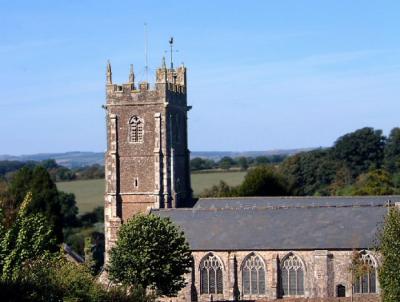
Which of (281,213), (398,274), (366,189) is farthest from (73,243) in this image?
(398,274)

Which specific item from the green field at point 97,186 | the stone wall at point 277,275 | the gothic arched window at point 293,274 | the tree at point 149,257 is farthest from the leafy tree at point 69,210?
the tree at point 149,257

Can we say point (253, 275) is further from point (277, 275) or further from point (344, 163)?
point (344, 163)

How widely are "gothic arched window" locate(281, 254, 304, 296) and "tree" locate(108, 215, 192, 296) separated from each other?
7586mm

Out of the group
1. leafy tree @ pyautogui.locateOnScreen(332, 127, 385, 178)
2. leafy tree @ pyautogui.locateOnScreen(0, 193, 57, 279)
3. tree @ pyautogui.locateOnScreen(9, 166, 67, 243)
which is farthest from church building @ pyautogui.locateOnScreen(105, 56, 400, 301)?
leafy tree @ pyautogui.locateOnScreen(332, 127, 385, 178)

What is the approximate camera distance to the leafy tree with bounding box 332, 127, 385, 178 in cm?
12612

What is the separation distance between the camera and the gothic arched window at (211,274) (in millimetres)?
60594

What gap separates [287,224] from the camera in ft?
199

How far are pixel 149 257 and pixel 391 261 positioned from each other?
1344 cm

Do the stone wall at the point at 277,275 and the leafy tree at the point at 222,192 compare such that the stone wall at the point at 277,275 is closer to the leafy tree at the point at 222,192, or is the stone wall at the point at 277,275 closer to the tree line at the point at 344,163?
the leafy tree at the point at 222,192

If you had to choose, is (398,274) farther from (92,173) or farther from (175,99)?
(92,173)

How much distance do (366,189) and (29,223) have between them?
50524mm

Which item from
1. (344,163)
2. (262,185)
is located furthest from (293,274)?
(344,163)

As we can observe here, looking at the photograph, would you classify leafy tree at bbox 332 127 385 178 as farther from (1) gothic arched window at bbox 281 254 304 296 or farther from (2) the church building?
(1) gothic arched window at bbox 281 254 304 296

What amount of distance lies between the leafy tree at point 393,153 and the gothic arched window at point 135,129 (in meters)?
59.9
